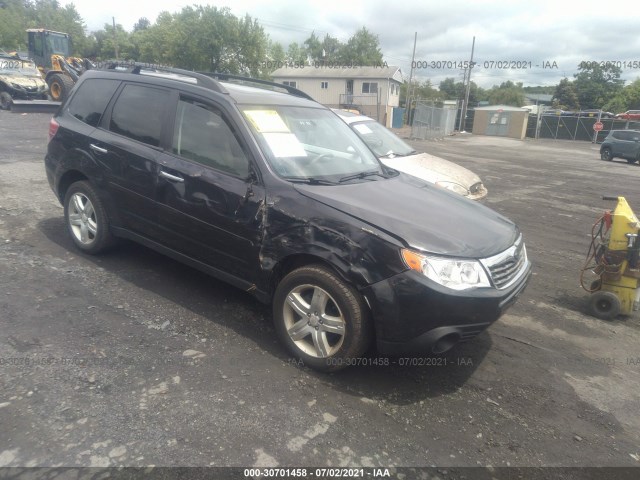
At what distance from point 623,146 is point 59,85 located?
86.9 feet

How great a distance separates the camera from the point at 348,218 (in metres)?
3.04

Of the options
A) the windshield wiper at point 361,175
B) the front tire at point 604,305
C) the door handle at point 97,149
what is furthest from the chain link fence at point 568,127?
the door handle at point 97,149

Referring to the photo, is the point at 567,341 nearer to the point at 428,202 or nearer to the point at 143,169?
the point at 428,202

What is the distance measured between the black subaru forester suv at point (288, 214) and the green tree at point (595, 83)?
3293 inches

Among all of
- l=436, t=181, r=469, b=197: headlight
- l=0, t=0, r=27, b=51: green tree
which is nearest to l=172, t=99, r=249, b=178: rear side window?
l=436, t=181, r=469, b=197: headlight

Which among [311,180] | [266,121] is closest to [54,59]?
[266,121]

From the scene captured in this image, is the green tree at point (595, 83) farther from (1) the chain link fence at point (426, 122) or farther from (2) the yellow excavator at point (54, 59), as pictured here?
(2) the yellow excavator at point (54, 59)

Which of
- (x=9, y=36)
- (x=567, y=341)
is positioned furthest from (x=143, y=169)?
(x=9, y=36)

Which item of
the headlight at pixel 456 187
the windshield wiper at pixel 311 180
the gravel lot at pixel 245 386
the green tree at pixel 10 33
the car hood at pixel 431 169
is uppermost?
the green tree at pixel 10 33

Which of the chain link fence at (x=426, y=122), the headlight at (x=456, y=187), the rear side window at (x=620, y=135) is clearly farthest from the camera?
the chain link fence at (x=426, y=122)

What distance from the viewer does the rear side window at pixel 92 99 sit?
15.3 ft

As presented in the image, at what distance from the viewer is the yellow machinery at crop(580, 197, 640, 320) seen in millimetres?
4422

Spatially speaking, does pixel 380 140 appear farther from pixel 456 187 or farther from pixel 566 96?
pixel 566 96

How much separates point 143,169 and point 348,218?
209 centimetres
